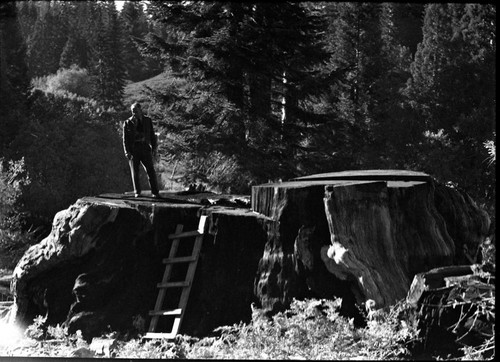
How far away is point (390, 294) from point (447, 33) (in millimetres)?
19885

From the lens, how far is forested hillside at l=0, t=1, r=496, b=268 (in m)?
21.3

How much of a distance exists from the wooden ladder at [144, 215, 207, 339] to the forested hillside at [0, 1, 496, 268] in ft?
13.7

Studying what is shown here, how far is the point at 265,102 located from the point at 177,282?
10.6m

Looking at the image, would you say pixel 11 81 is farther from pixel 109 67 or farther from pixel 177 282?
→ pixel 177 282

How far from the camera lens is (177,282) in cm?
1143

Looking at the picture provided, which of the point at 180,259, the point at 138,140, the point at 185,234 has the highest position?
the point at 138,140

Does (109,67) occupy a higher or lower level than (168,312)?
higher

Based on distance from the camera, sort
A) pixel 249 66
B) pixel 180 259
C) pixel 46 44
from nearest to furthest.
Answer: pixel 180 259 → pixel 249 66 → pixel 46 44

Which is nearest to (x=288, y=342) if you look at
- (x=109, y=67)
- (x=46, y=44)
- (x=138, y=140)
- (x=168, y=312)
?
(x=168, y=312)

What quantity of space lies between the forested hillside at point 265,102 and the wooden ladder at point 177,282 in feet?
13.7

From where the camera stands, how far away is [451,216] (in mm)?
12094

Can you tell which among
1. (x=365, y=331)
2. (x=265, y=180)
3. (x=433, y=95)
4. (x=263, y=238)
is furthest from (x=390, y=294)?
(x=433, y=95)

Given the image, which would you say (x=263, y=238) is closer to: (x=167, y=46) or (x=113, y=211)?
(x=113, y=211)

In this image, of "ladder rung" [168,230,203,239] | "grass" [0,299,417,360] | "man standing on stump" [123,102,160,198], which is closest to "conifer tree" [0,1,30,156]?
"man standing on stump" [123,102,160,198]
